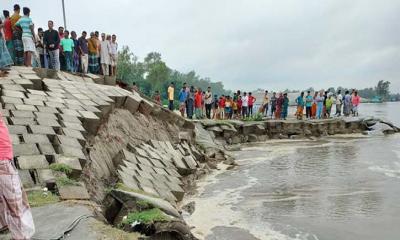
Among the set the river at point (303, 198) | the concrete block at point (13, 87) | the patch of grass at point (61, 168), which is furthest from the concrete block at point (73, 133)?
the river at point (303, 198)

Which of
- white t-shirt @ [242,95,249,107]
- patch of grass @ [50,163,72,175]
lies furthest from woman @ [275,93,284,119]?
patch of grass @ [50,163,72,175]

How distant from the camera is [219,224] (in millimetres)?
8141

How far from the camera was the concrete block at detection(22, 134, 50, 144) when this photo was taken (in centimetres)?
714

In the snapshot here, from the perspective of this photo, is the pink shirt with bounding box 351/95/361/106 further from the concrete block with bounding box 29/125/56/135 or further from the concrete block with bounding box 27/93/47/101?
the concrete block with bounding box 29/125/56/135

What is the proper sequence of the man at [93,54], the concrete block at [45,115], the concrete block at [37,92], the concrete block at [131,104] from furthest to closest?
1. the man at [93,54]
2. the concrete block at [131,104]
3. the concrete block at [37,92]
4. the concrete block at [45,115]

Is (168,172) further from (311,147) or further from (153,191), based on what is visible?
(311,147)

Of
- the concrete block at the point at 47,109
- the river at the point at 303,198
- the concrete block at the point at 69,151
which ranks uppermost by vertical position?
the concrete block at the point at 47,109

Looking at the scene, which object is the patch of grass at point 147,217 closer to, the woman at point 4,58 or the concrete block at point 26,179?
the concrete block at point 26,179

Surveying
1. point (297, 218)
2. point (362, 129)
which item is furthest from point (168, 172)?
point (362, 129)

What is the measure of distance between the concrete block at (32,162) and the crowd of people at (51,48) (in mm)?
4985

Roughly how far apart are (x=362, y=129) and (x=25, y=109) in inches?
853

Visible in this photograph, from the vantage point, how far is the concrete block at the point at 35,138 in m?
7.14

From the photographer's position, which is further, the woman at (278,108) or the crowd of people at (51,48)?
the woman at (278,108)

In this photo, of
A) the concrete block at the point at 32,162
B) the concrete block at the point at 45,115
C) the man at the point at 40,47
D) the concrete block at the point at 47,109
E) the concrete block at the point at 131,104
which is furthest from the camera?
the man at the point at 40,47
